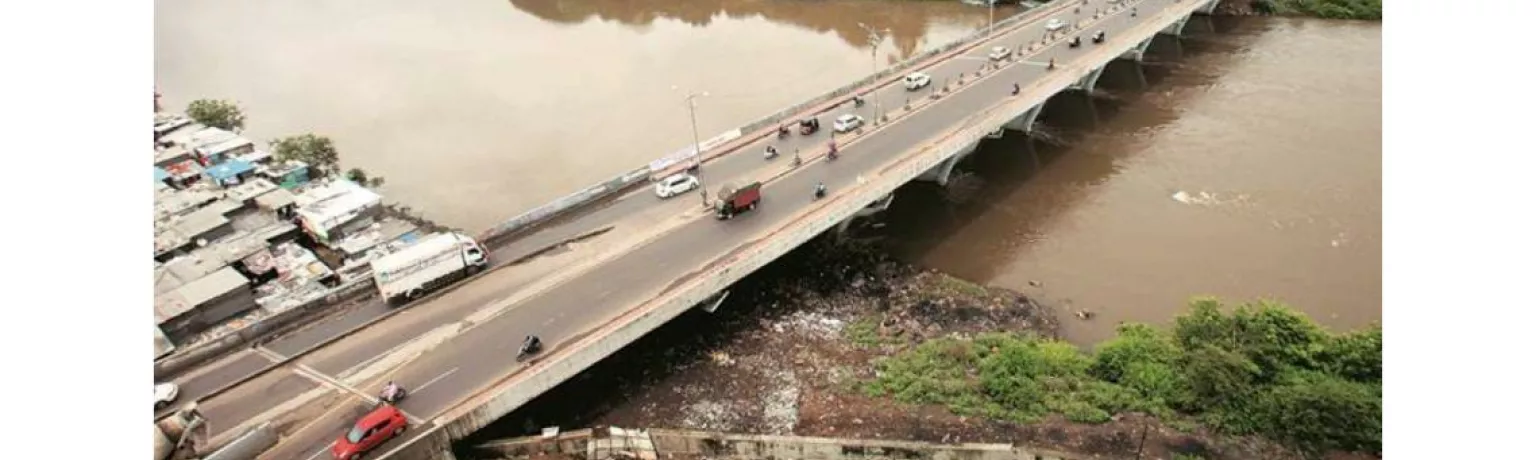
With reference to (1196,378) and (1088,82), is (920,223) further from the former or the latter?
(1088,82)

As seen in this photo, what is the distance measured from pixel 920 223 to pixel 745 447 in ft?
57.8

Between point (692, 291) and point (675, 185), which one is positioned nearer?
point (692, 291)

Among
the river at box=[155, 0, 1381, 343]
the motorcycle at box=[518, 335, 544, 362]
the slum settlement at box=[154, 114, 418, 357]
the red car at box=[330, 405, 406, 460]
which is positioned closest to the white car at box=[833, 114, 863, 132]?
the river at box=[155, 0, 1381, 343]

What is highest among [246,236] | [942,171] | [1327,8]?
[1327,8]

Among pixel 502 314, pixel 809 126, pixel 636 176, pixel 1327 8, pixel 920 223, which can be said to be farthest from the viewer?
pixel 1327 8

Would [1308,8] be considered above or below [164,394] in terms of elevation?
above

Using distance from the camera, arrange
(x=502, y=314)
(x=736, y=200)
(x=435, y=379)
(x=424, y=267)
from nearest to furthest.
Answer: (x=435, y=379) → (x=502, y=314) → (x=424, y=267) → (x=736, y=200)

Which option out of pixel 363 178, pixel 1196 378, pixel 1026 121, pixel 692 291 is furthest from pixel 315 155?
pixel 1196 378

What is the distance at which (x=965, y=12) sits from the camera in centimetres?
7319

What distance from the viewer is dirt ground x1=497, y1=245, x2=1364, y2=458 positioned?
21531 millimetres

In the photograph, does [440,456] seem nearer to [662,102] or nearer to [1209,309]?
[1209,309]

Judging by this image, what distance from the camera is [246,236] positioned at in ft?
108

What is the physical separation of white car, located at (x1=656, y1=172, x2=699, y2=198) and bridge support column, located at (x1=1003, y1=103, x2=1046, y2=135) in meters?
19.1

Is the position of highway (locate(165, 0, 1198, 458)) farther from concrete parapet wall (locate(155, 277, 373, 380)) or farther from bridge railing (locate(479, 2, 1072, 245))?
bridge railing (locate(479, 2, 1072, 245))
